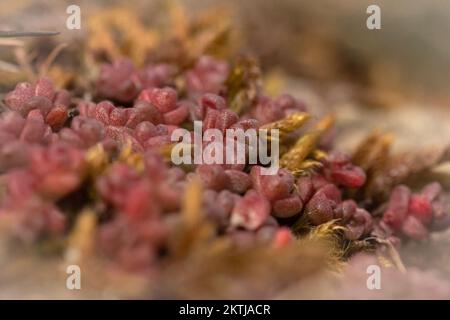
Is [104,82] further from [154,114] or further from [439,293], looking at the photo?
[439,293]

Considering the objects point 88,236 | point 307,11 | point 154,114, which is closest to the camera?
point 88,236

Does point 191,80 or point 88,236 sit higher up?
point 191,80

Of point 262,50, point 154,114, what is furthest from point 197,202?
point 262,50

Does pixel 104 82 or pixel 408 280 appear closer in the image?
pixel 408 280

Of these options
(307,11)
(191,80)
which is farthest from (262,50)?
(191,80)

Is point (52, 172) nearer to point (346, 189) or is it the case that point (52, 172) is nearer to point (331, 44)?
point (346, 189)
